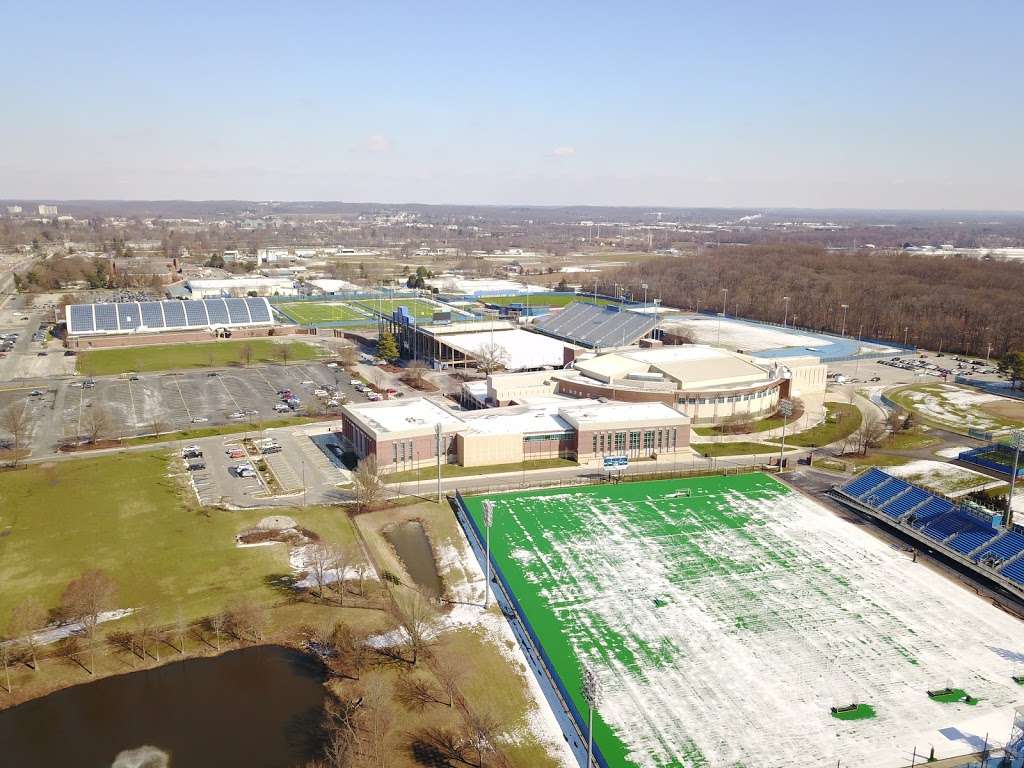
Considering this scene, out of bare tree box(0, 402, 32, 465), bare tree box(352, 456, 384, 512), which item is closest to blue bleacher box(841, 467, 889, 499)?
bare tree box(352, 456, 384, 512)

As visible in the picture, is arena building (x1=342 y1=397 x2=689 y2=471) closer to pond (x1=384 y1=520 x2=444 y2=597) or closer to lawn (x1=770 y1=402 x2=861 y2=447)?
pond (x1=384 y1=520 x2=444 y2=597)

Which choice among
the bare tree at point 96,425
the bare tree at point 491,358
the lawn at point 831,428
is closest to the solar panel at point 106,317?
the bare tree at point 96,425

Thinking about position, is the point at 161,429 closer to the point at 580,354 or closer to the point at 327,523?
the point at 327,523

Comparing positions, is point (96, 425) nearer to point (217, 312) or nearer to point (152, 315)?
point (152, 315)

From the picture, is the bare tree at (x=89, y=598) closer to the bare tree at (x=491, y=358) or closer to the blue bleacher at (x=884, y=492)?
the blue bleacher at (x=884, y=492)

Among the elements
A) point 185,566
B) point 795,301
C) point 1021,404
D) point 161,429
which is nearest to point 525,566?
point 185,566
